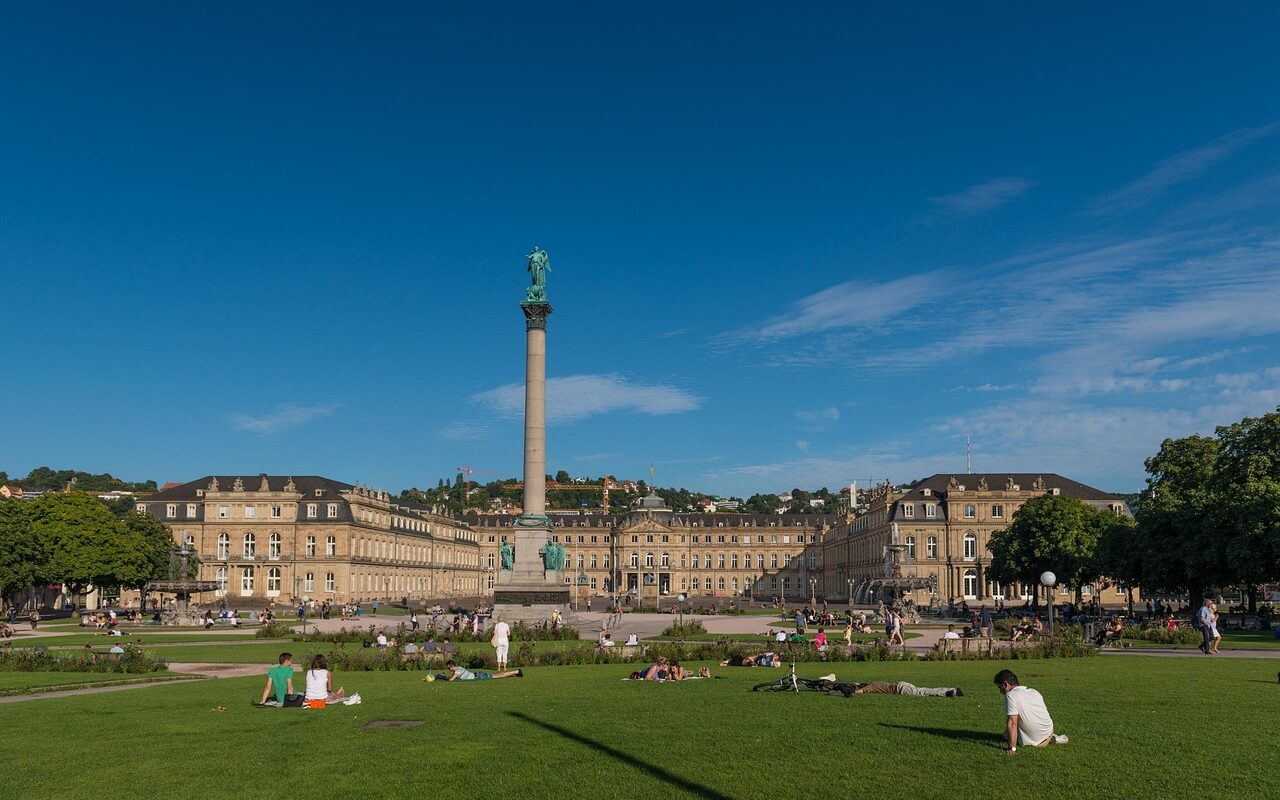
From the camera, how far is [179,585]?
7981cm

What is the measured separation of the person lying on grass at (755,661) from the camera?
32000mm

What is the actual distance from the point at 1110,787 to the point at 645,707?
10.1 metres

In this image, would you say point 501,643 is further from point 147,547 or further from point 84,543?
point 147,547

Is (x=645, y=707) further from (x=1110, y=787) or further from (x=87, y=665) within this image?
(x=87, y=665)

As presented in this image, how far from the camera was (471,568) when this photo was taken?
190500mm

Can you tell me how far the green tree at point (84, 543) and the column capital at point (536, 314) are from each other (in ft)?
130

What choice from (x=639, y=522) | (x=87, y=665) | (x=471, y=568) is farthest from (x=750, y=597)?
(x=87, y=665)

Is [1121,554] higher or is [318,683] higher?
[1121,554]

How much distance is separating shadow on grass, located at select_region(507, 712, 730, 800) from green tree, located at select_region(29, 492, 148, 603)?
72963 millimetres

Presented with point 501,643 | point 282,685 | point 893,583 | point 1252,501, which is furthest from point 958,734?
point 893,583

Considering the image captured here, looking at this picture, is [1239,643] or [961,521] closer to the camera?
[1239,643]

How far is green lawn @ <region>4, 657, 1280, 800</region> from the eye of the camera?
1377cm

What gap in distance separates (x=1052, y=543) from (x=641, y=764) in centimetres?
7847

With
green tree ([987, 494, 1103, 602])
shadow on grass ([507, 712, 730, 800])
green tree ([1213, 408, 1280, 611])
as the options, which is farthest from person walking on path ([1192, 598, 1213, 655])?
green tree ([987, 494, 1103, 602])
